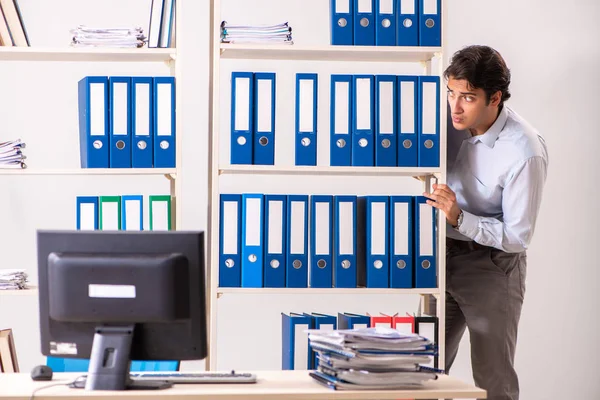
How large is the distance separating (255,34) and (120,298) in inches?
60.6

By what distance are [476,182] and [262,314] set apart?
1490mm

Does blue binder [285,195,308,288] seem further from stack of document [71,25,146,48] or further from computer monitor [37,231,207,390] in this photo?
computer monitor [37,231,207,390]

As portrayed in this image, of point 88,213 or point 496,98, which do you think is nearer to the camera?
point 496,98

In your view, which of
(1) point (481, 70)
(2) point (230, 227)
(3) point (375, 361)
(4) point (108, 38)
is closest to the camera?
(3) point (375, 361)

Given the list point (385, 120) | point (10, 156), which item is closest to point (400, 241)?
point (385, 120)

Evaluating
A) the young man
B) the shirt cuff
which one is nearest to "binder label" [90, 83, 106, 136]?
the young man

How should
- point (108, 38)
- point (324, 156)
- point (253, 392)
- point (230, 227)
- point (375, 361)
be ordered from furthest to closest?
point (324, 156), point (108, 38), point (230, 227), point (375, 361), point (253, 392)

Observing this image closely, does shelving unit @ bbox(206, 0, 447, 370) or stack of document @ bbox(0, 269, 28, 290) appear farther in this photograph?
stack of document @ bbox(0, 269, 28, 290)

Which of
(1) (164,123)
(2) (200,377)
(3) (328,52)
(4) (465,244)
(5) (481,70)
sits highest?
(3) (328,52)

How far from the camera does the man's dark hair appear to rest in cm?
303

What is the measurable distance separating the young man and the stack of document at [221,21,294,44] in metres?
0.66

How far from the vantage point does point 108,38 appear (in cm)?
326

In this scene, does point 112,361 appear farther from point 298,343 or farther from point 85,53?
point 85,53

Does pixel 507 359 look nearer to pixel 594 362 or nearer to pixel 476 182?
pixel 476 182
